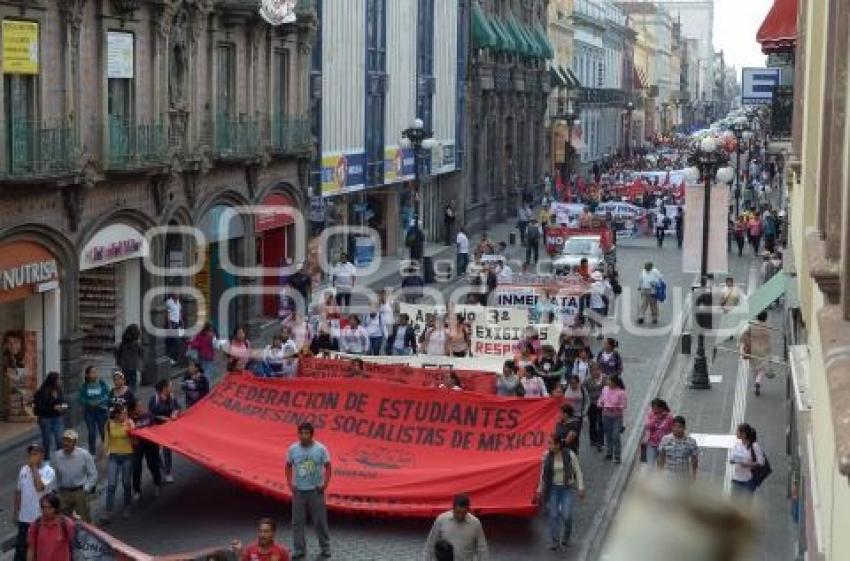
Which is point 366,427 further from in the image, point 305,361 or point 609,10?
point 609,10

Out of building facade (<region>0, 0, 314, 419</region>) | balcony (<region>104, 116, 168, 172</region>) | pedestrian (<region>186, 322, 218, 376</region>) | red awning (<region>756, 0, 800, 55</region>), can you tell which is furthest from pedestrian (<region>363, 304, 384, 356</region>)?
red awning (<region>756, 0, 800, 55</region>)

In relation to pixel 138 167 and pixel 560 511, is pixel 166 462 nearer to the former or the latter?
pixel 560 511

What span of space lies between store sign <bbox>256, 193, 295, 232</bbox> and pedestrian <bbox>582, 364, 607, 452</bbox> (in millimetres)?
→ 12749

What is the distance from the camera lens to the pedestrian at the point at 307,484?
15523 millimetres

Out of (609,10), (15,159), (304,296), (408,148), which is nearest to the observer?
(15,159)

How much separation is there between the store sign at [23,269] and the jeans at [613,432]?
8.43 meters

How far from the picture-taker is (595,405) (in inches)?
831

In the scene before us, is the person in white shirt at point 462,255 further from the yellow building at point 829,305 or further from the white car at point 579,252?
the yellow building at point 829,305

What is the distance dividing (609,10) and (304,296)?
7439cm

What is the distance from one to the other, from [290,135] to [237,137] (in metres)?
3.40

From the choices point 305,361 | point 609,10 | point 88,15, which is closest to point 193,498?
point 305,361

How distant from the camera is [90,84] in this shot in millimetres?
24141

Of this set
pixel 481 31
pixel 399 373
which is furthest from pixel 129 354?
pixel 481 31

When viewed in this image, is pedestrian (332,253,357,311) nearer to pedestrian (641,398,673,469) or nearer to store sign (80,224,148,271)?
store sign (80,224,148,271)
